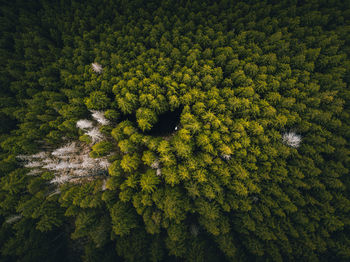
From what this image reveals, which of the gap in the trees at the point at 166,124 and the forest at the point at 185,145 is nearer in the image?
the forest at the point at 185,145

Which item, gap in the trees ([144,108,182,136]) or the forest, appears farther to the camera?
gap in the trees ([144,108,182,136])

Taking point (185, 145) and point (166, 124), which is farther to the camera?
point (166, 124)

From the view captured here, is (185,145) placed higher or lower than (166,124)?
higher
